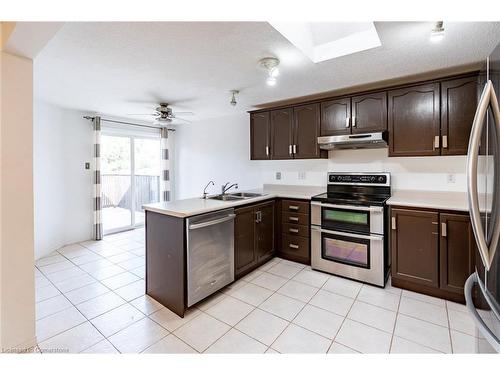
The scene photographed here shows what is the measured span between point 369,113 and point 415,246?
1559 millimetres

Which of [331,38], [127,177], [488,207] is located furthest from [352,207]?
[127,177]

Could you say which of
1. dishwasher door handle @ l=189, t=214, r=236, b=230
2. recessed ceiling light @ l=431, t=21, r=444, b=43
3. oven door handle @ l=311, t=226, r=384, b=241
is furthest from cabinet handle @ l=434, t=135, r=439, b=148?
dishwasher door handle @ l=189, t=214, r=236, b=230

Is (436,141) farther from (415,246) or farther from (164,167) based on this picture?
(164,167)

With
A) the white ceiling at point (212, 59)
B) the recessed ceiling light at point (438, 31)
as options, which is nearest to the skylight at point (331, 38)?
the white ceiling at point (212, 59)

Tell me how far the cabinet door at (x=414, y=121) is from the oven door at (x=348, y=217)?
74 centimetres

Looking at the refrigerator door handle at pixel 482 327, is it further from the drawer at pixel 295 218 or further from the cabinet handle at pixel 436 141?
the drawer at pixel 295 218

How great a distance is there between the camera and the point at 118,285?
105 inches

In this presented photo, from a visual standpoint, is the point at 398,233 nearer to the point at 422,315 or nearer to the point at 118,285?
the point at 422,315

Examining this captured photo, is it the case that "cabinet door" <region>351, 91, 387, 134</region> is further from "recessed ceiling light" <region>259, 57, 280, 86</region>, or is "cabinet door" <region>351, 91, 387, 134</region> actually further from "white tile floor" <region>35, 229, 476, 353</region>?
"white tile floor" <region>35, 229, 476, 353</region>

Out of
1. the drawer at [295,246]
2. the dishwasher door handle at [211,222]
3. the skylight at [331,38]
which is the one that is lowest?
the drawer at [295,246]

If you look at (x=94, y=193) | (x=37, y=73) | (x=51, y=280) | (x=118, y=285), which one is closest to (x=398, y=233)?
(x=118, y=285)

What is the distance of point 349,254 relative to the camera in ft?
9.04

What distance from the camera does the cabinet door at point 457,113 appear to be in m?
2.28
